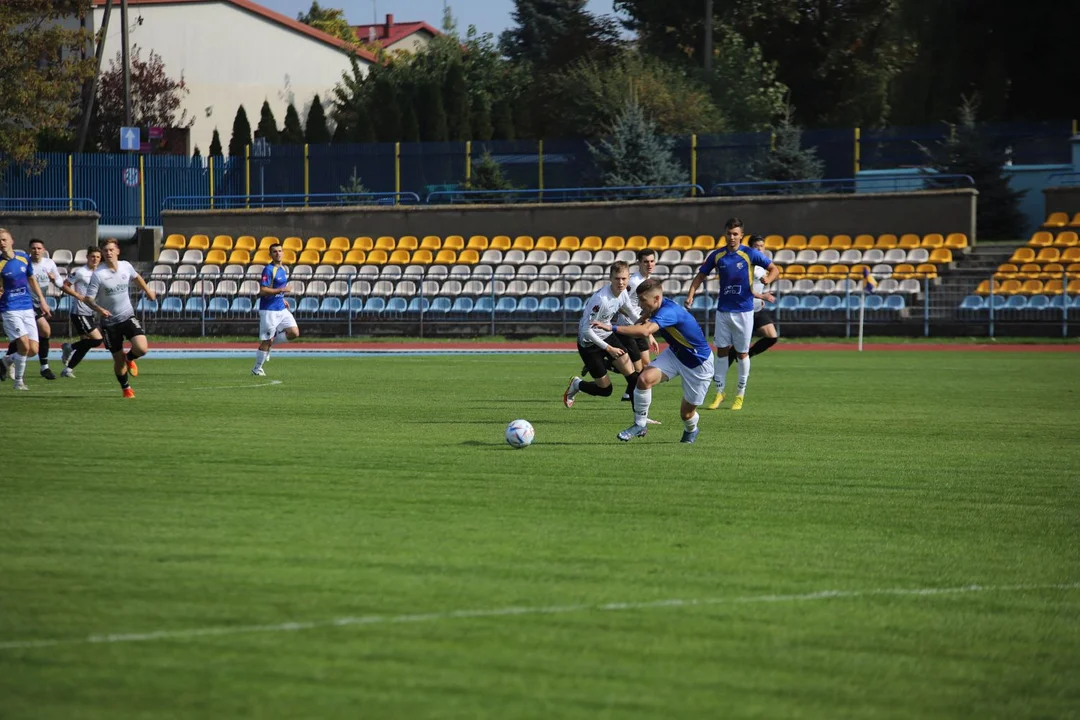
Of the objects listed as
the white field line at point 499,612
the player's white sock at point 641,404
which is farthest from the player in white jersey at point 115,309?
the white field line at point 499,612

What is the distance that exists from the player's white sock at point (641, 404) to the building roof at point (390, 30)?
8045cm

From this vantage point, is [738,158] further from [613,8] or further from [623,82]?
[613,8]

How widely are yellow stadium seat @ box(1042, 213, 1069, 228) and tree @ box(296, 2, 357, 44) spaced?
204 feet

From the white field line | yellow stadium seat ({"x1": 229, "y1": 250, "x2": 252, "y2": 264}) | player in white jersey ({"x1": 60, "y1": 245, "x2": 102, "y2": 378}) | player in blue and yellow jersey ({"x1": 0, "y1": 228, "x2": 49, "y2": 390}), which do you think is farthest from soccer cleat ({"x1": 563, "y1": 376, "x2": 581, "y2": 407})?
yellow stadium seat ({"x1": 229, "y1": 250, "x2": 252, "y2": 264})

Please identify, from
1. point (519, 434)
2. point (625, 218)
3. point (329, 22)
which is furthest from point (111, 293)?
point (329, 22)

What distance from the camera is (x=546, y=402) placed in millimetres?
17422

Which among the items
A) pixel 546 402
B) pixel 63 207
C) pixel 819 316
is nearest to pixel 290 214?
pixel 63 207

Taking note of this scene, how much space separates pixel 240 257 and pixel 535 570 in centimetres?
3271

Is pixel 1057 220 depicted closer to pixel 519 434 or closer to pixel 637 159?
pixel 637 159

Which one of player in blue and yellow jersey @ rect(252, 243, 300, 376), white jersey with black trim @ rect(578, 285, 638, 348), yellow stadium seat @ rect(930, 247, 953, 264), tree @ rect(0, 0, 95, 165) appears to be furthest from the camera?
tree @ rect(0, 0, 95, 165)

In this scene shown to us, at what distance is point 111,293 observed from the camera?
17.5 metres

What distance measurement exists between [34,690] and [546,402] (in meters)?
12.4

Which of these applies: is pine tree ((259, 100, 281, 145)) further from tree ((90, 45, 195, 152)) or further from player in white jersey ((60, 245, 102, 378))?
player in white jersey ((60, 245, 102, 378))

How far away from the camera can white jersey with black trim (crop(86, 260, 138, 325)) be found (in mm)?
17469
